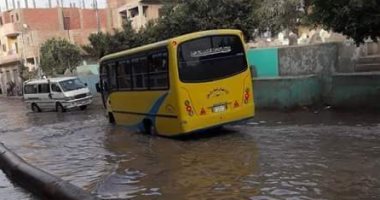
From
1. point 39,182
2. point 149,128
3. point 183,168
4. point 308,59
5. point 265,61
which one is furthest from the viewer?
point 265,61

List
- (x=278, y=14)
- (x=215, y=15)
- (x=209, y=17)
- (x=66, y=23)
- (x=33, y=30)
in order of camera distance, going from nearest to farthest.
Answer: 1. (x=215, y=15)
2. (x=209, y=17)
3. (x=278, y=14)
4. (x=33, y=30)
5. (x=66, y=23)

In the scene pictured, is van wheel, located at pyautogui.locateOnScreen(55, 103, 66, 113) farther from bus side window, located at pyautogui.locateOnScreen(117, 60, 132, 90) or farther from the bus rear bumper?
the bus rear bumper

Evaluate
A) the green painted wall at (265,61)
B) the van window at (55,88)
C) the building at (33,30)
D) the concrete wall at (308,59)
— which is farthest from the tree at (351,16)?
the building at (33,30)

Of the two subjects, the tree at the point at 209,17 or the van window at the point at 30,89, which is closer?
the tree at the point at 209,17

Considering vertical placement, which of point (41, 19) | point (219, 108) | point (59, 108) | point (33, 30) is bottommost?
point (59, 108)

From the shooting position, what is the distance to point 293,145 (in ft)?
37.4

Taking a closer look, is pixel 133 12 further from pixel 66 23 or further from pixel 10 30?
pixel 10 30

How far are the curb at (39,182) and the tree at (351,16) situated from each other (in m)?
8.01

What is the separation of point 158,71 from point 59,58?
38446 mm

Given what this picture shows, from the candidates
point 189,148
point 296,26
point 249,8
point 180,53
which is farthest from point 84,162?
point 296,26

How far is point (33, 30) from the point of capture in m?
65.6

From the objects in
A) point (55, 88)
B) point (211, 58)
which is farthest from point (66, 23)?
point (211, 58)

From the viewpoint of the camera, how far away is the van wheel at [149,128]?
580 inches

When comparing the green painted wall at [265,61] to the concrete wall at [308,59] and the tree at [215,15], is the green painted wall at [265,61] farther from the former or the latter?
the tree at [215,15]
